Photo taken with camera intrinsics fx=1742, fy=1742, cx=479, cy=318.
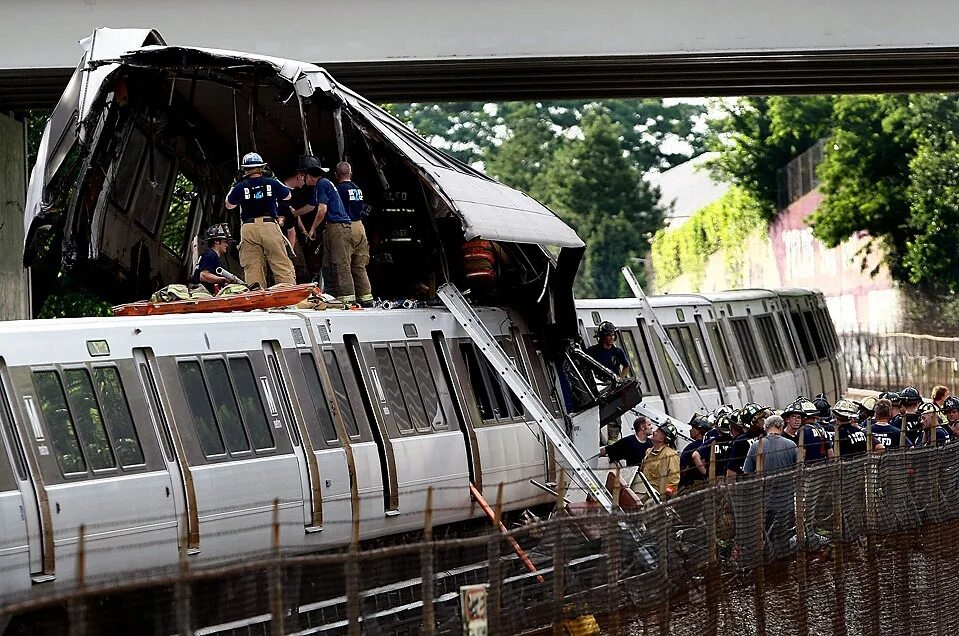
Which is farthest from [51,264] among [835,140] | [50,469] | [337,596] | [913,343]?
[835,140]

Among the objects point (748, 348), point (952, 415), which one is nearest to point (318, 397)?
point (952, 415)

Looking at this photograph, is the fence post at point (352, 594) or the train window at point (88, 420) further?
the train window at point (88, 420)

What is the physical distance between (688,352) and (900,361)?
87.2 ft

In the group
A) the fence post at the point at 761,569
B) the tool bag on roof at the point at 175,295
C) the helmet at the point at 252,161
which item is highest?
the helmet at the point at 252,161

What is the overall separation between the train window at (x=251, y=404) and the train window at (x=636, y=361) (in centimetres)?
1299

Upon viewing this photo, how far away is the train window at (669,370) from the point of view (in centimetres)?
2780

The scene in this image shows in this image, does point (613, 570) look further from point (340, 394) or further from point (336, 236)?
point (336, 236)

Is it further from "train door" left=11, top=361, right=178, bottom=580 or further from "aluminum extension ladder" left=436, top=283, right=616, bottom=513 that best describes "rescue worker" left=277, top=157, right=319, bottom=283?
"train door" left=11, top=361, right=178, bottom=580

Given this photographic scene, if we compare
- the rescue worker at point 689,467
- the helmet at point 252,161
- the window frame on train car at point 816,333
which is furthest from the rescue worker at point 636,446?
the window frame on train car at point 816,333

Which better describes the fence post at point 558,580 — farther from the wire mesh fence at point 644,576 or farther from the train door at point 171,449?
the train door at point 171,449

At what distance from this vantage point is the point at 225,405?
1388 centimetres

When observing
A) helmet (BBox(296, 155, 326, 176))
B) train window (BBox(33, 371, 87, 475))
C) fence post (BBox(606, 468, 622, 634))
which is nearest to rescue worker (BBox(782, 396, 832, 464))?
helmet (BBox(296, 155, 326, 176))

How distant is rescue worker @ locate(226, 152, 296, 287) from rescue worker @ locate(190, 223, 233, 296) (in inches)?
19.4

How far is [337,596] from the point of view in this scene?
9.30 m
